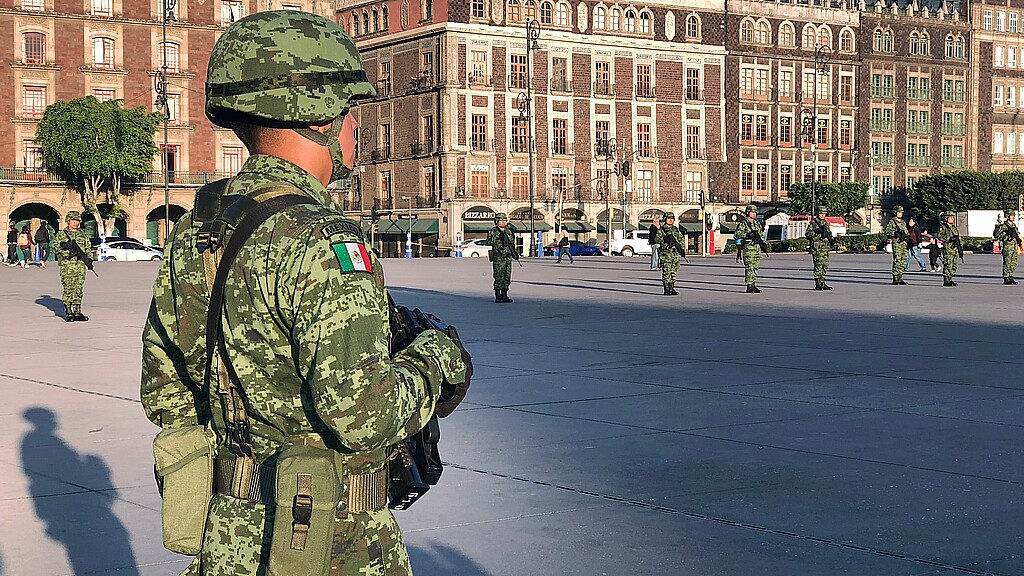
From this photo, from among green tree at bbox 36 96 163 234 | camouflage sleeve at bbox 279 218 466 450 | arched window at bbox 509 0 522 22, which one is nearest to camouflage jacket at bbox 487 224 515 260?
camouflage sleeve at bbox 279 218 466 450

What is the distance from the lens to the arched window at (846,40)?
104562 mm

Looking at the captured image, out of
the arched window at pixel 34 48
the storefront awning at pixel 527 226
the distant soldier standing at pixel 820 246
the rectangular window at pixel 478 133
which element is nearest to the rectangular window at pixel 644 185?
the storefront awning at pixel 527 226

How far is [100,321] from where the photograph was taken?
75.5 ft

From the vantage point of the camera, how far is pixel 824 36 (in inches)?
4082

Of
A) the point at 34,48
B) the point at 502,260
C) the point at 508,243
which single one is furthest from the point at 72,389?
the point at 34,48

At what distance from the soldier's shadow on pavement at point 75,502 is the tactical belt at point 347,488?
348 cm

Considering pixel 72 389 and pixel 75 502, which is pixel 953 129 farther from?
pixel 75 502

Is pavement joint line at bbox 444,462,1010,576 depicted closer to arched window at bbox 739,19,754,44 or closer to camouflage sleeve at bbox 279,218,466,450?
camouflage sleeve at bbox 279,218,466,450

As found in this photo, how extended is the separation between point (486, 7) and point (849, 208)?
31.7 m

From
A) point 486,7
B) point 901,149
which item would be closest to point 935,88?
point 901,149

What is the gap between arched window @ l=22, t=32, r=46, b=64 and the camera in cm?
7694

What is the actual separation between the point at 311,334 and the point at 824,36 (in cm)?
10497

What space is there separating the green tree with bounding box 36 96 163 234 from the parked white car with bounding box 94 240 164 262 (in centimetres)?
721

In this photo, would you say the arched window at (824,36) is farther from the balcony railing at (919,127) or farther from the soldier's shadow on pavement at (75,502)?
the soldier's shadow on pavement at (75,502)
